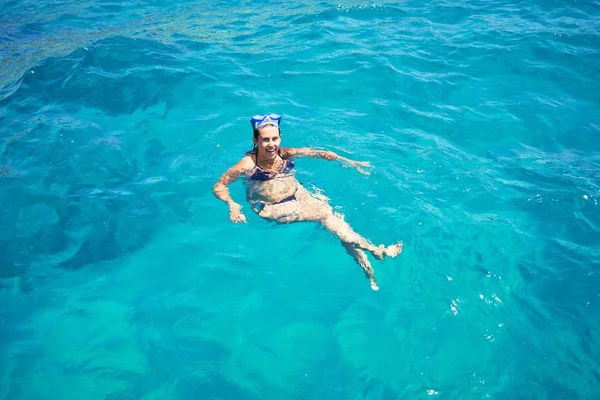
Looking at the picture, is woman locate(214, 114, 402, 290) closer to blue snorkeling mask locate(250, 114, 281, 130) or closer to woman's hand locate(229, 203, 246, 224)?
blue snorkeling mask locate(250, 114, 281, 130)

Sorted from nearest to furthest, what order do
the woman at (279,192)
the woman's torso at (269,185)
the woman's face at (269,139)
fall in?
the woman at (279,192) < the woman's face at (269,139) < the woman's torso at (269,185)

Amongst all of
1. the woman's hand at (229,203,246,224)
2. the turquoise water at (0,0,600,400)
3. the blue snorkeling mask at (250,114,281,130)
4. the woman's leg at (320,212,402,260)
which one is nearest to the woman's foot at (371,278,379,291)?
the turquoise water at (0,0,600,400)

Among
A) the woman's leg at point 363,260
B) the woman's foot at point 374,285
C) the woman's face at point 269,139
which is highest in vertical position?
the woman's face at point 269,139

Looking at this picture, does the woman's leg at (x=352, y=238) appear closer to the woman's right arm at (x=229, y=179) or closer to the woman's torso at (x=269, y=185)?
the woman's torso at (x=269, y=185)

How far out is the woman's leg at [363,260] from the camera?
17.5 ft

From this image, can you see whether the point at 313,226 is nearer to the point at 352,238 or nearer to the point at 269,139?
the point at 352,238

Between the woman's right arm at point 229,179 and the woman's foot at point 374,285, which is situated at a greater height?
the woman's right arm at point 229,179

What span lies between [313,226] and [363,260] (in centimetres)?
101

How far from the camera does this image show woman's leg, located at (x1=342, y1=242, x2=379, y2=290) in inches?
209

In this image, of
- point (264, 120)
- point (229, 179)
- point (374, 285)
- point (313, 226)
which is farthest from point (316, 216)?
point (264, 120)

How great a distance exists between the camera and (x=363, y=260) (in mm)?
5418

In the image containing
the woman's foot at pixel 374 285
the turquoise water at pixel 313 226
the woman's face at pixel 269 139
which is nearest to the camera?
the turquoise water at pixel 313 226

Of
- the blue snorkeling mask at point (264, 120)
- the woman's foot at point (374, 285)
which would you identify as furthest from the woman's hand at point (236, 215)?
the woman's foot at point (374, 285)

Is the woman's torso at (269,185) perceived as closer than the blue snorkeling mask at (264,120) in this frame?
No
